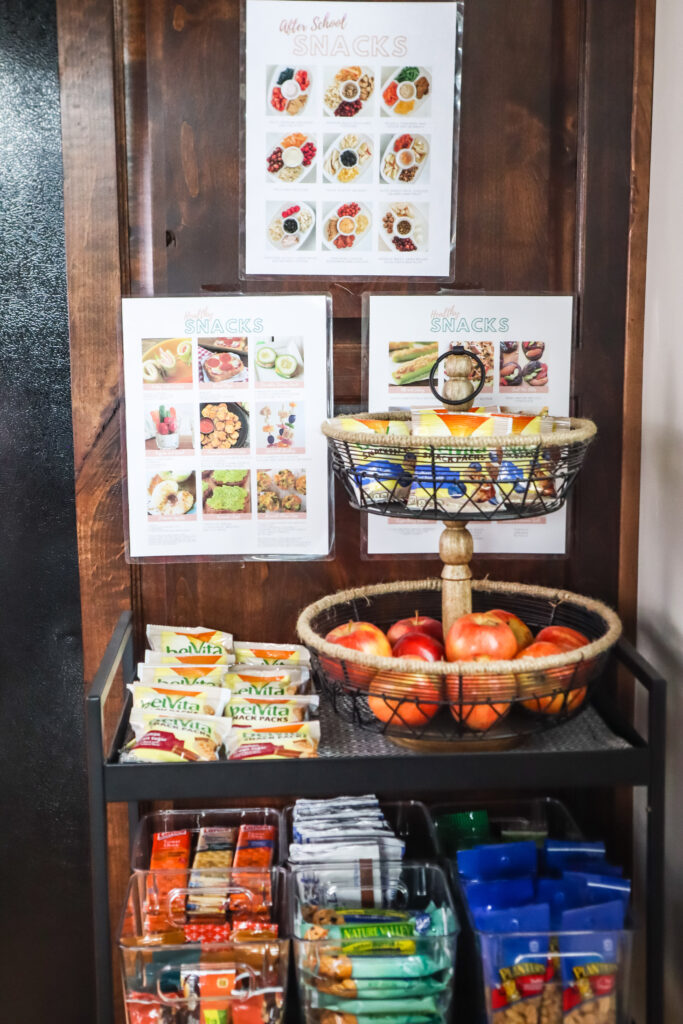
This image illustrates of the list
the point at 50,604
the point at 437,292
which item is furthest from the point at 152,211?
the point at 50,604

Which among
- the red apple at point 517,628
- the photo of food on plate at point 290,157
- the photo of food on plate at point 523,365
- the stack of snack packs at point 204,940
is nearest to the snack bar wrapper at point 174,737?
the stack of snack packs at point 204,940

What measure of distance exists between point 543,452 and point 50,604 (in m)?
0.99

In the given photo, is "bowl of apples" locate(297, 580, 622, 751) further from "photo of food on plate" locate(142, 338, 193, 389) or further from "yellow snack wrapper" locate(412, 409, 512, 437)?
"photo of food on plate" locate(142, 338, 193, 389)

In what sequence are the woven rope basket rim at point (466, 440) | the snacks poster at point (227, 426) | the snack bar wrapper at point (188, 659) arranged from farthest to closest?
the snacks poster at point (227, 426) < the snack bar wrapper at point (188, 659) < the woven rope basket rim at point (466, 440)

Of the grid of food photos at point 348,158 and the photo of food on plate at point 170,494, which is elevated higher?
the grid of food photos at point 348,158

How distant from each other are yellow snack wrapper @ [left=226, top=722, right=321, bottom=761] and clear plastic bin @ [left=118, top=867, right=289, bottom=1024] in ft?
0.89

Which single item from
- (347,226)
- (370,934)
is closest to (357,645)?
(370,934)

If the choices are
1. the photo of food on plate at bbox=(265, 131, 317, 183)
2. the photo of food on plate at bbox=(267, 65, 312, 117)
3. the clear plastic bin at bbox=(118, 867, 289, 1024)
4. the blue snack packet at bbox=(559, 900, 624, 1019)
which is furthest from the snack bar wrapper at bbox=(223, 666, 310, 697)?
the photo of food on plate at bbox=(267, 65, 312, 117)

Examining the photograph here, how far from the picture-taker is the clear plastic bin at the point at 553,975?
1.37m

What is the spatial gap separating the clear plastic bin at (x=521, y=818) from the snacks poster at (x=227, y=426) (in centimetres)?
56

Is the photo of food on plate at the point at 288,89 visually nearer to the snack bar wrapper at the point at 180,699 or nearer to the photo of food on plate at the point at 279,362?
the photo of food on plate at the point at 279,362

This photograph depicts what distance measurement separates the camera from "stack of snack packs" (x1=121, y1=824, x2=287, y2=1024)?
138 centimetres

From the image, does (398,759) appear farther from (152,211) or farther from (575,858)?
(152,211)

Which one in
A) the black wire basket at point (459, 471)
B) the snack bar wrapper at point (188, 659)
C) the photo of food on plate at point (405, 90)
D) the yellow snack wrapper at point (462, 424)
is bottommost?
the snack bar wrapper at point (188, 659)
